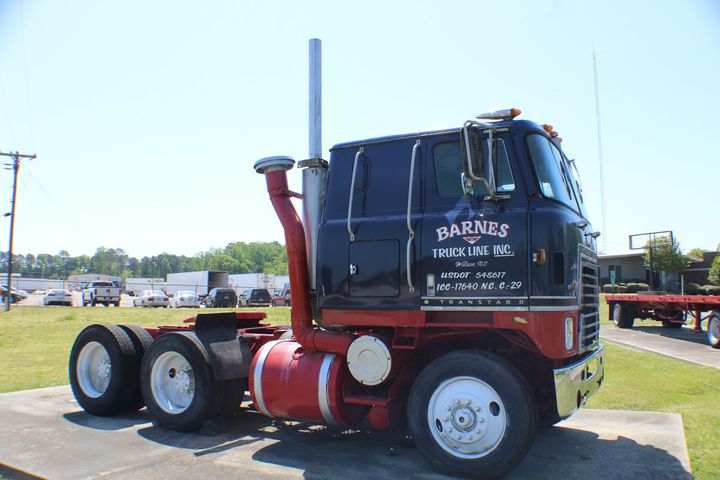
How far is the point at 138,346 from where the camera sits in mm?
7441

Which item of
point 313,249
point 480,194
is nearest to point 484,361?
point 480,194

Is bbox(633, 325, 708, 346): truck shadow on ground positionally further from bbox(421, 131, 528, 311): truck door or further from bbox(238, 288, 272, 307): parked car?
bbox(238, 288, 272, 307): parked car

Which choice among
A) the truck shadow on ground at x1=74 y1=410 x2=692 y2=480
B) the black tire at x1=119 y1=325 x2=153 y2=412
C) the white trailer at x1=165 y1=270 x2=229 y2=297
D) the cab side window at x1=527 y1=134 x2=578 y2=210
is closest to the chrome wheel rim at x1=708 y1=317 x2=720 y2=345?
the truck shadow on ground at x1=74 y1=410 x2=692 y2=480

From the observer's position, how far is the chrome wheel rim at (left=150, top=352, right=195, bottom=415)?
6.67 m

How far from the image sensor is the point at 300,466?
5.15 m

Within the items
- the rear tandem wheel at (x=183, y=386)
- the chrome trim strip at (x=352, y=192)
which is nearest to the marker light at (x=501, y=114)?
the chrome trim strip at (x=352, y=192)

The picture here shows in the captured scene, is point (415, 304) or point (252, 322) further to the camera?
point (252, 322)

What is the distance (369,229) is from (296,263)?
1042 mm

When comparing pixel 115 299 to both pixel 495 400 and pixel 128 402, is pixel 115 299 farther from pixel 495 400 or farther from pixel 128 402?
pixel 495 400

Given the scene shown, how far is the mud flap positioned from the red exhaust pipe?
33.1 inches

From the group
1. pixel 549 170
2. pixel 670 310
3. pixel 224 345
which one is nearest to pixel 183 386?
pixel 224 345

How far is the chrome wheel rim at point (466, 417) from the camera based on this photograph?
4727 mm

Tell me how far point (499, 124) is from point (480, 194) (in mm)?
674

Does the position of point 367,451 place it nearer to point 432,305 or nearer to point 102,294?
point 432,305
